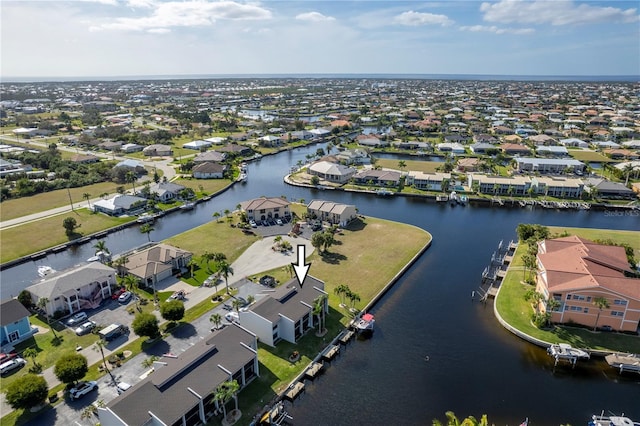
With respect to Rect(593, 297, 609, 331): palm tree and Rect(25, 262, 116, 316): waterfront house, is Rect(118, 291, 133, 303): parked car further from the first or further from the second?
Rect(593, 297, 609, 331): palm tree

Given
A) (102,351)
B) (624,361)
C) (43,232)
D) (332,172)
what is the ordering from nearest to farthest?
(102,351) < (624,361) < (43,232) < (332,172)

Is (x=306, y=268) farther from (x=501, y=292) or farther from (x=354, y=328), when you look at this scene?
(x=501, y=292)

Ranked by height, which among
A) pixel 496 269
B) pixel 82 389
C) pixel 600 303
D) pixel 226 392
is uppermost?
pixel 600 303

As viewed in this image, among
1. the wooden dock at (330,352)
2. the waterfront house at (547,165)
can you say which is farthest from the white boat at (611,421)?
the waterfront house at (547,165)

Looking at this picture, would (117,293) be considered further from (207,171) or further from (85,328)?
(207,171)

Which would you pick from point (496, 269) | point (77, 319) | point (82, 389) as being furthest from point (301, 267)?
point (496, 269)

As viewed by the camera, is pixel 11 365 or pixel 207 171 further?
pixel 207 171

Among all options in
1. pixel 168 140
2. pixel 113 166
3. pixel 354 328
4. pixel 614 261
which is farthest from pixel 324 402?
pixel 168 140

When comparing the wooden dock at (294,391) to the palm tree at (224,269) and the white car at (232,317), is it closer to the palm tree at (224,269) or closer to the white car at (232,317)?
the white car at (232,317)
